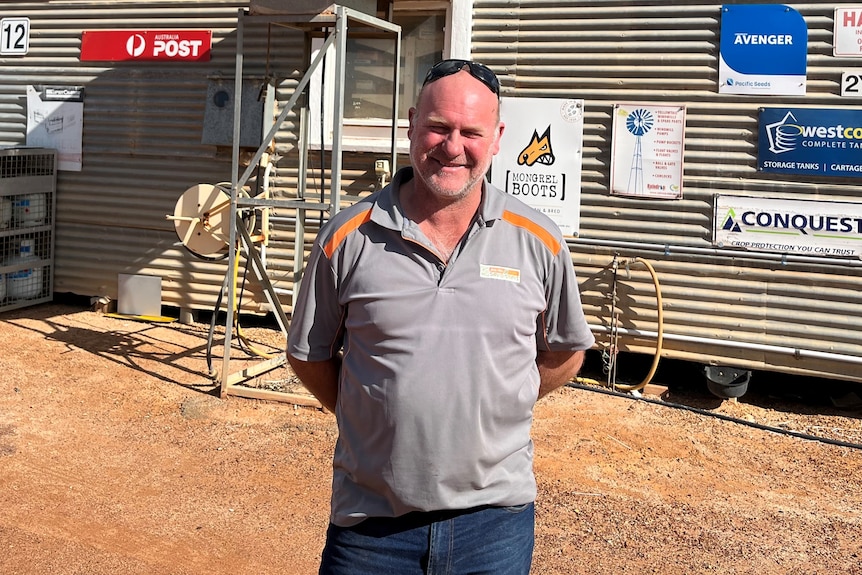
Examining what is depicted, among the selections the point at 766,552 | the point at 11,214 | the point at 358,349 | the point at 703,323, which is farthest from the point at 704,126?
the point at 11,214

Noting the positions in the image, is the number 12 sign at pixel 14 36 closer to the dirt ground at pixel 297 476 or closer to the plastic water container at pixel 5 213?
the plastic water container at pixel 5 213

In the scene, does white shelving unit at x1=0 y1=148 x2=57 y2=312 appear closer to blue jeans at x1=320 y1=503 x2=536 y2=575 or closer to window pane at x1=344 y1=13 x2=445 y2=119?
window pane at x1=344 y1=13 x2=445 y2=119

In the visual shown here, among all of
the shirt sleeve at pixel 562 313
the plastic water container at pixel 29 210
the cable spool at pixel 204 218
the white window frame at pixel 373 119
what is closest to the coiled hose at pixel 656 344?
the white window frame at pixel 373 119

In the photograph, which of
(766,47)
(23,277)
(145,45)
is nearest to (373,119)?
(145,45)

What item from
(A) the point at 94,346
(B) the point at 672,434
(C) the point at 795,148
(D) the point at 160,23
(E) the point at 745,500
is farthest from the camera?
(D) the point at 160,23

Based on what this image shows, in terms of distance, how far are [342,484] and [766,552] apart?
346cm

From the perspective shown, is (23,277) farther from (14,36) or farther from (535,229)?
(535,229)

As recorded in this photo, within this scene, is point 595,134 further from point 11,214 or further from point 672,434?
point 11,214

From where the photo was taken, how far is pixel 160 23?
1038 cm

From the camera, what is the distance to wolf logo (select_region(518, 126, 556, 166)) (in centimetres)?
894

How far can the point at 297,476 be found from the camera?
6.24m

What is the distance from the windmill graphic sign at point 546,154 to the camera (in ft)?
→ 29.1

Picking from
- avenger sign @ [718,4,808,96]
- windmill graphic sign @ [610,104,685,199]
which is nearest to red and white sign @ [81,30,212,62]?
windmill graphic sign @ [610,104,685,199]

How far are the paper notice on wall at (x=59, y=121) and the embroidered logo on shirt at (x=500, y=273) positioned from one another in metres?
9.33
